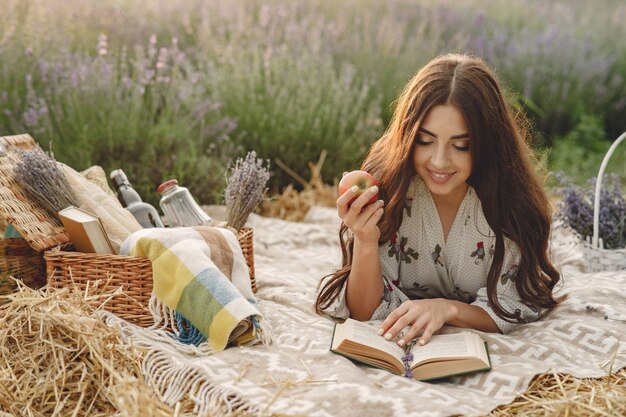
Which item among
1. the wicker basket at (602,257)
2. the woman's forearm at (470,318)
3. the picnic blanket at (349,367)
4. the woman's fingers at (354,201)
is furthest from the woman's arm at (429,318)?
the wicker basket at (602,257)

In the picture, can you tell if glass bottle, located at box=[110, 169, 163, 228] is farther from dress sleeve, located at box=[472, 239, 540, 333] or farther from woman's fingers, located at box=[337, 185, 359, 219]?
dress sleeve, located at box=[472, 239, 540, 333]

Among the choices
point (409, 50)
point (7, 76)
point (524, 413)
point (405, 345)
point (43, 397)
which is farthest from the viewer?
point (409, 50)

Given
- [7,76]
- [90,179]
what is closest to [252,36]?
[7,76]

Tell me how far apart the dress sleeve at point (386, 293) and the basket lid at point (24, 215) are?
38.1 inches

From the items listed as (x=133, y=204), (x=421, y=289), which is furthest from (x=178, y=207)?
(x=421, y=289)

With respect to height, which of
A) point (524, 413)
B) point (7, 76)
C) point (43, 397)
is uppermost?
point (7, 76)

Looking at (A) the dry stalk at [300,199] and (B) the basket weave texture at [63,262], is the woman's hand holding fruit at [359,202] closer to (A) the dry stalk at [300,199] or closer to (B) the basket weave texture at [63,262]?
(B) the basket weave texture at [63,262]

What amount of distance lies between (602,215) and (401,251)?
1.12 m

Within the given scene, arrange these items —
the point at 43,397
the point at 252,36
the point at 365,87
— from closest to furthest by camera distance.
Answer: the point at 43,397 < the point at 365,87 < the point at 252,36

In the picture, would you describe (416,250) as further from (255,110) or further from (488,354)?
(255,110)

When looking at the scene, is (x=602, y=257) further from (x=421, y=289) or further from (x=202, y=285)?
(x=202, y=285)

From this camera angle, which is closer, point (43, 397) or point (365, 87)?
point (43, 397)

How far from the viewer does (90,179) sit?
121 inches

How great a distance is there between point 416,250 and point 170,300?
832 millimetres
